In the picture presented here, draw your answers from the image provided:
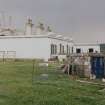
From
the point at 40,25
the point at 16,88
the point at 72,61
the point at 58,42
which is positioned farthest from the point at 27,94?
the point at 40,25

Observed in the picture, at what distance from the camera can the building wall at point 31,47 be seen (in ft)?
169

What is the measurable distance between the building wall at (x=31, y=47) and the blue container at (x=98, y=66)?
96.9ft

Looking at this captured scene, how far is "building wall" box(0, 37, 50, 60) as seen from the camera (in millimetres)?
51375

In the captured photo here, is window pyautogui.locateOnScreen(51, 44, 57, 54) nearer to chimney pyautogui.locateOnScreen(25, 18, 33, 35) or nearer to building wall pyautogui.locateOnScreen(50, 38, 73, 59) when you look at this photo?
building wall pyautogui.locateOnScreen(50, 38, 73, 59)

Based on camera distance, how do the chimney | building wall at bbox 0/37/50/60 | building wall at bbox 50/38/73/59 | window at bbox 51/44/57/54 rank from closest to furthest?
1. building wall at bbox 0/37/50/60
2. building wall at bbox 50/38/73/59
3. window at bbox 51/44/57/54
4. the chimney

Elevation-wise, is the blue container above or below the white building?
below

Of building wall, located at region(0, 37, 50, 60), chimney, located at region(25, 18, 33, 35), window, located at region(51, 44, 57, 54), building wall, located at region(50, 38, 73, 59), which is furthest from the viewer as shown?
chimney, located at region(25, 18, 33, 35)

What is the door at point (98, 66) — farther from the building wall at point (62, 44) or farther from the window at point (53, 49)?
the window at point (53, 49)

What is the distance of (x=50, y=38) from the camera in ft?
173

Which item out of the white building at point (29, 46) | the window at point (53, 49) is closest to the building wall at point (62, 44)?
the white building at point (29, 46)

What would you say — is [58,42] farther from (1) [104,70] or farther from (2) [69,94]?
(2) [69,94]

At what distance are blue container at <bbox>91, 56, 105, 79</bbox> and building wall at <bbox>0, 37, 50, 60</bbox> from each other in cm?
2953

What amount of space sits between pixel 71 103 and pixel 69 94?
211cm

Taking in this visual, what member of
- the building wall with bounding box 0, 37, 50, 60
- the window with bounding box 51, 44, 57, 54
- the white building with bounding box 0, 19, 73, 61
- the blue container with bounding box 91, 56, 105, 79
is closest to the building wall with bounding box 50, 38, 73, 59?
the white building with bounding box 0, 19, 73, 61
